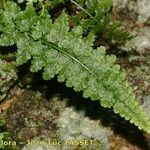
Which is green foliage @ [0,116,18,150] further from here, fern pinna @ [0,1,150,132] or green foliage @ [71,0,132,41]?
green foliage @ [71,0,132,41]

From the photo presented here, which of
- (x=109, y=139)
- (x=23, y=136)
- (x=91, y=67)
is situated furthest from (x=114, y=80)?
(x=23, y=136)

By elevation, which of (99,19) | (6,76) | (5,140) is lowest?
(5,140)

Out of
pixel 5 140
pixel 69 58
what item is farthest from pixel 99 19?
pixel 5 140

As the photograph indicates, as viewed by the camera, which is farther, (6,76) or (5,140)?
(6,76)

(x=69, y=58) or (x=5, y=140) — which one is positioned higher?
(x=69, y=58)

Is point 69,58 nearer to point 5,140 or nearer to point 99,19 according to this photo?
point 99,19

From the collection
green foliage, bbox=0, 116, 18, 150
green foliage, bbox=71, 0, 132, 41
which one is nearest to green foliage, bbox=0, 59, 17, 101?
green foliage, bbox=0, 116, 18, 150

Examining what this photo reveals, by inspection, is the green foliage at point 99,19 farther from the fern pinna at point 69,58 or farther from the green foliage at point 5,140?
the green foliage at point 5,140
